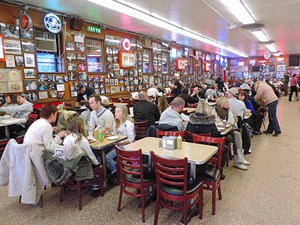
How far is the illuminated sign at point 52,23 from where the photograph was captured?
6102mm

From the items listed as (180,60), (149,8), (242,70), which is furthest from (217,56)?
(149,8)

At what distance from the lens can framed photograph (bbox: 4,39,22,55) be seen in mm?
5480

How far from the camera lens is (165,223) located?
2758 mm

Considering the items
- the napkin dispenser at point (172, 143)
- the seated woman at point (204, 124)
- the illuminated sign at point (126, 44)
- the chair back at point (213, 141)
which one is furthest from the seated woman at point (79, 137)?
the illuminated sign at point (126, 44)

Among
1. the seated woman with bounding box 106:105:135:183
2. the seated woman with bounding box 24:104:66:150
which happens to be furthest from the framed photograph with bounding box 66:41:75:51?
the seated woman with bounding box 24:104:66:150

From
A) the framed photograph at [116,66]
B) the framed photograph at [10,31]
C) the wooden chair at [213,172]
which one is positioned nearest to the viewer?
the wooden chair at [213,172]

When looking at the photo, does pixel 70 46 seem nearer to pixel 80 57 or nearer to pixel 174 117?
pixel 80 57

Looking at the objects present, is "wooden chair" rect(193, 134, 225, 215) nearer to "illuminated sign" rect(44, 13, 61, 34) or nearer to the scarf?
the scarf

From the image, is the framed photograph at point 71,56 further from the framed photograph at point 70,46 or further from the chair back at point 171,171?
the chair back at point 171,171

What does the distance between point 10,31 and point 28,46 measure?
0.50 meters

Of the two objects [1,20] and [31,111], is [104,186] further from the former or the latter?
[1,20]

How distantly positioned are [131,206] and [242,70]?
2170 cm

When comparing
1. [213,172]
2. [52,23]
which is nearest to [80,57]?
[52,23]

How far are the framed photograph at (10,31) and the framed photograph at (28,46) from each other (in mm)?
217
